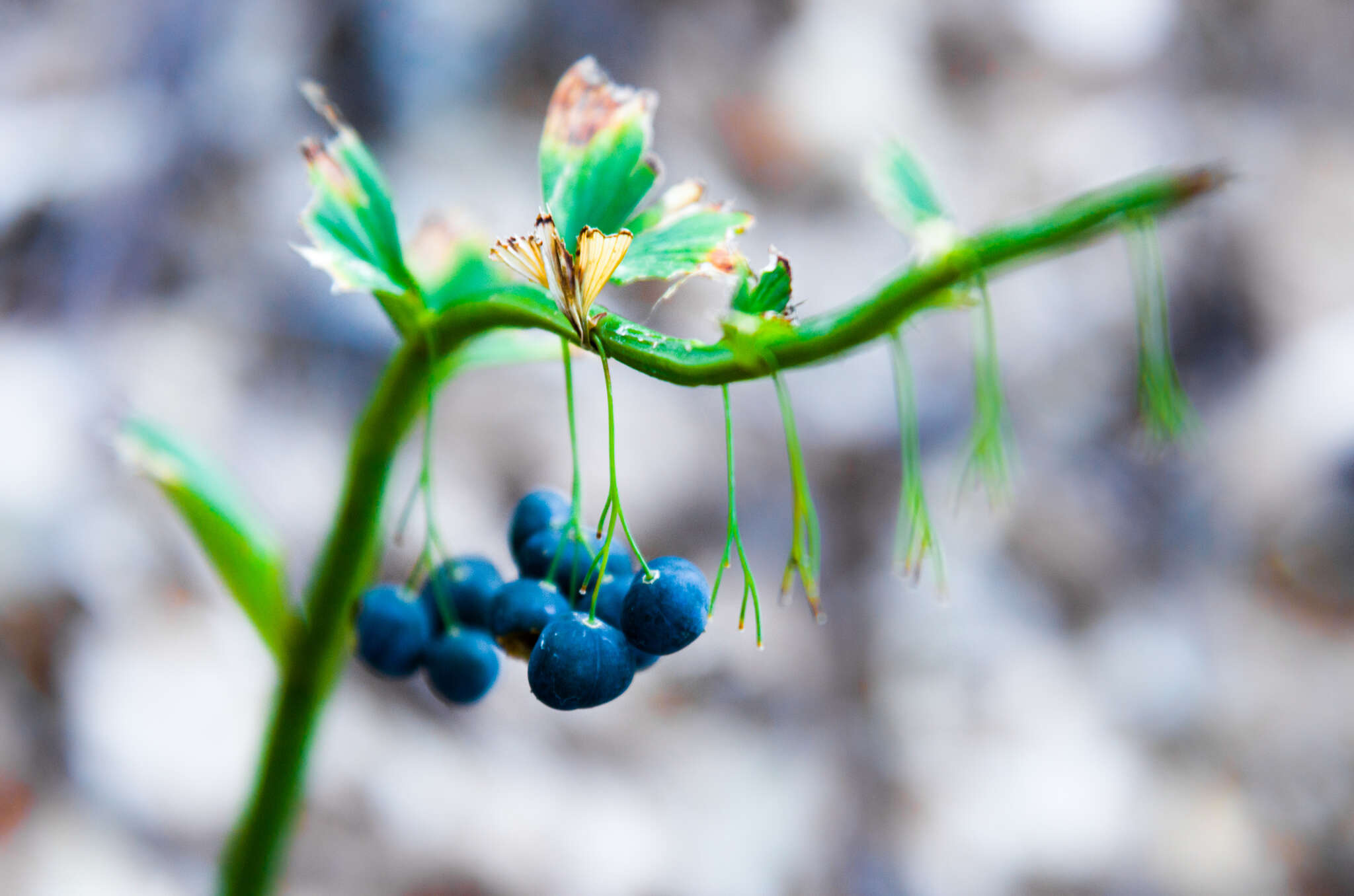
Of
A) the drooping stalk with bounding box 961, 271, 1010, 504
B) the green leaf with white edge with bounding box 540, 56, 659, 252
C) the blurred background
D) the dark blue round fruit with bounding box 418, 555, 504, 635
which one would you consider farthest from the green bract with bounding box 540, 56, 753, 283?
the blurred background

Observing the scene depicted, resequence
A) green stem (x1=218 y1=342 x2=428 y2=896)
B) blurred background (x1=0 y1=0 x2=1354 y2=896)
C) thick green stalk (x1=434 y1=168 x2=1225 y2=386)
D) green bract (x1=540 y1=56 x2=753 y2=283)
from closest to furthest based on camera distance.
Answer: thick green stalk (x1=434 y1=168 x2=1225 y2=386) → green bract (x1=540 y1=56 x2=753 y2=283) → green stem (x1=218 y1=342 x2=428 y2=896) → blurred background (x1=0 y1=0 x2=1354 y2=896)

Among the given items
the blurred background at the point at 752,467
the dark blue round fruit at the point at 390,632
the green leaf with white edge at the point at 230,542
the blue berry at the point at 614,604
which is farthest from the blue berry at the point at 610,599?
the blurred background at the point at 752,467

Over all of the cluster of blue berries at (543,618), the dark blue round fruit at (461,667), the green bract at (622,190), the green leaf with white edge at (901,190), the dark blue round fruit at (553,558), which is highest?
the green bract at (622,190)

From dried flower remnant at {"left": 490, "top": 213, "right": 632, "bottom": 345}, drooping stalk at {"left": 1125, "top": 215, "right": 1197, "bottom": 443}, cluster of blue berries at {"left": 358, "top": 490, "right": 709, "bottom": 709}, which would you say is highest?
dried flower remnant at {"left": 490, "top": 213, "right": 632, "bottom": 345}

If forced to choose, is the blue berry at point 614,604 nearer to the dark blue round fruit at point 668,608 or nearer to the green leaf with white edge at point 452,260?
the dark blue round fruit at point 668,608

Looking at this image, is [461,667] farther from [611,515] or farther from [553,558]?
[611,515]

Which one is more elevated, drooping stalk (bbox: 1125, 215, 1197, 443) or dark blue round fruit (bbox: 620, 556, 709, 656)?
drooping stalk (bbox: 1125, 215, 1197, 443)

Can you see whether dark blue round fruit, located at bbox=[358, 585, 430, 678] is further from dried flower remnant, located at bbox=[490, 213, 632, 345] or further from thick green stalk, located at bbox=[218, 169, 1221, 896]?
dried flower remnant, located at bbox=[490, 213, 632, 345]

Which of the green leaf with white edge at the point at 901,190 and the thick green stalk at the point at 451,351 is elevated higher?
the green leaf with white edge at the point at 901,190
